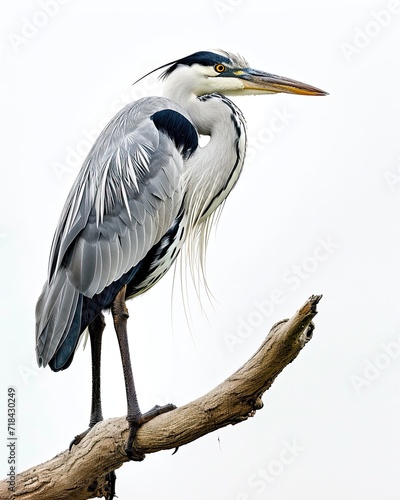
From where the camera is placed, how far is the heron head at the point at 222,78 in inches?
162

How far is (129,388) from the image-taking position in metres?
3.45

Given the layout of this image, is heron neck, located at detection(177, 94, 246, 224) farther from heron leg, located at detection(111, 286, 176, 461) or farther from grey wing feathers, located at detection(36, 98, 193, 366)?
heron leg, located at detection(111, 286, 176, 461)

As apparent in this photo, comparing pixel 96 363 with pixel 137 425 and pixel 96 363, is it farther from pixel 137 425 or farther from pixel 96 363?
pixel 137 425

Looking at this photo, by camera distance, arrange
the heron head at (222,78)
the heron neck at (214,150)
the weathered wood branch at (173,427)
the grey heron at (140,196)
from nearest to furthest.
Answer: the weathered wood branch at (173,427) < the grey heron at (140,196) < the heron neck at (214,150) < the heron head at (222,78)

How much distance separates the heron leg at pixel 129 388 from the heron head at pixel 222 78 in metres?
1.09

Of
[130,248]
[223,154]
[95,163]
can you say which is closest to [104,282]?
[130,248]

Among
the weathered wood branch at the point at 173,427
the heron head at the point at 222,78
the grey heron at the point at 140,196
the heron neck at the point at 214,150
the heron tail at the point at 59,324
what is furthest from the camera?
the heron head at the point at 222,78

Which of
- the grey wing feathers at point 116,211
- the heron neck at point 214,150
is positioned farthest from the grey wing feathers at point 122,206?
the heron neck at point 214,150

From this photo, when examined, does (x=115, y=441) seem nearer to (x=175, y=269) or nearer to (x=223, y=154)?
(x=175, y=269)

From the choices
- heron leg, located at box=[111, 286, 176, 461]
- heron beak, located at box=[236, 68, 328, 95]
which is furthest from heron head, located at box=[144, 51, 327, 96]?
heron leg, located at box=[111, 286, 176, 461]

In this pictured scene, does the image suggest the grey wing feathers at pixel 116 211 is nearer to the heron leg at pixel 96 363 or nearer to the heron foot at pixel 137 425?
the heron leg at pixel 96 363

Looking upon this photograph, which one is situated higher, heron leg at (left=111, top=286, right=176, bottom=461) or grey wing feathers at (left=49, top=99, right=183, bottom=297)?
grey wing feathers at (left=49, top=99, right=183, bottom=297)

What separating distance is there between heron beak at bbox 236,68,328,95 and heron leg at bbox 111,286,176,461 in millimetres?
1234

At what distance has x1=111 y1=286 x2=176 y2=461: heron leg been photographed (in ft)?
10.8
